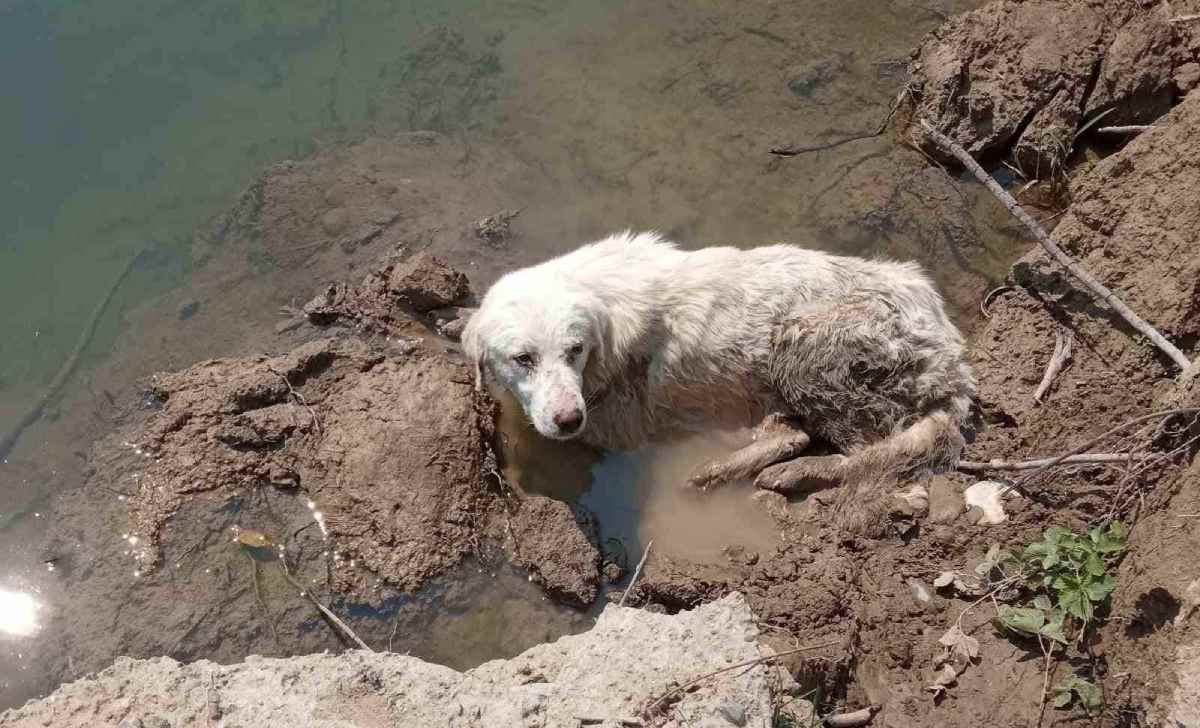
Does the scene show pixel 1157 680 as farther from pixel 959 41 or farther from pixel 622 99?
pixel 622 99

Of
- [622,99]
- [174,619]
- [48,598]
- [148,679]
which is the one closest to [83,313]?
[48,598]

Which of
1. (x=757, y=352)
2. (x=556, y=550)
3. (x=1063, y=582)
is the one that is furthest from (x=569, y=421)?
(x=1063, y=582)

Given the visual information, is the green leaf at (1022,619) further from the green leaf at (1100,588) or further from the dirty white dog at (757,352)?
the dirty white dog at (757,352)

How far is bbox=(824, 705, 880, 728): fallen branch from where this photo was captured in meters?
3.75

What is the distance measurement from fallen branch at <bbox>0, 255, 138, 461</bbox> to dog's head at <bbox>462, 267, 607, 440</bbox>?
3.28 meters

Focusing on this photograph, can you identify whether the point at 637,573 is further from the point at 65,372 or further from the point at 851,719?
the point at 65,372

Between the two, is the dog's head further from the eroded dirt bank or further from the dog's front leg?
the dog's front leg

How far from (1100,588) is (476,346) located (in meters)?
3.25

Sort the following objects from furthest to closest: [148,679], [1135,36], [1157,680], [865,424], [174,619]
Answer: [1135,36] → [865,424] → [174,619] → [148,679] → [1157,680]

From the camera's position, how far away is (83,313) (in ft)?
20.6

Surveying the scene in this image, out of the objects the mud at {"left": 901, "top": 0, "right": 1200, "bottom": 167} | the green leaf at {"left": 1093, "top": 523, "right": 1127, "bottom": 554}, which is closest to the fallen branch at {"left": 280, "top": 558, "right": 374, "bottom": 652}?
the green leaf at {"left": 1093, "top": 523, "right": 1127, "bottom": 554}

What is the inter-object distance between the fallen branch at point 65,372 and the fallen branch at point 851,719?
17.2 ft

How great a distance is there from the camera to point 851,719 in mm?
3756

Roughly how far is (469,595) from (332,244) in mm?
3073
